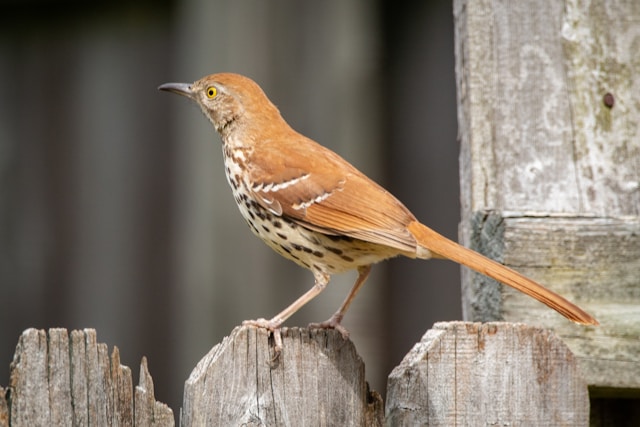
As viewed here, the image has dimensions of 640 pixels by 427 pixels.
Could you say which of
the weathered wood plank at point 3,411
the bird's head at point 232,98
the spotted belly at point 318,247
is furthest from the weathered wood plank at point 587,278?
the bird's head at point 232,98

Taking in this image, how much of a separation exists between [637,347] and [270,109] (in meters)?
1.70

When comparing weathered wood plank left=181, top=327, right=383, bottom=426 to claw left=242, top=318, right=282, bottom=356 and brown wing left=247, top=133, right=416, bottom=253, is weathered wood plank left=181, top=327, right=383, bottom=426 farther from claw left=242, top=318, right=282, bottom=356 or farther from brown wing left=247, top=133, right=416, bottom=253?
brown wing left=247, top=133, right=416, bottom=253

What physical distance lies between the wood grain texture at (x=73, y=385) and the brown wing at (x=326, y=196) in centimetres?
113

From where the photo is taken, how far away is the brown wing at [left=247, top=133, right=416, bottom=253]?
9.98 ft

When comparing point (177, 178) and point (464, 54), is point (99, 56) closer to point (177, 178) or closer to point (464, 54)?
point (177, 178)

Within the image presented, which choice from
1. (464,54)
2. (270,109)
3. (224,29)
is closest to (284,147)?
(270,109)

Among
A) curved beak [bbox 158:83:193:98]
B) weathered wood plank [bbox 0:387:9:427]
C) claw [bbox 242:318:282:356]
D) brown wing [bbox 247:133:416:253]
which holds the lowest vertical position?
weathered wood plank [bbox 0:387:9:427]

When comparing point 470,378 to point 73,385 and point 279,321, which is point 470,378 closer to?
point 279,321

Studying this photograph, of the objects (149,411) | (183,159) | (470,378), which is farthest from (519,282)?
(183,159)

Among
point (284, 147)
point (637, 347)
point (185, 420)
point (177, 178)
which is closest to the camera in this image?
point (185, 420)

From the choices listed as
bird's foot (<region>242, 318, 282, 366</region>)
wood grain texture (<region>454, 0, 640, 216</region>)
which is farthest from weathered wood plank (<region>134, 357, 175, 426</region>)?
wood grain texture (<region>454, 0, 640, 216</region>)

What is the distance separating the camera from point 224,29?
12.2 feet

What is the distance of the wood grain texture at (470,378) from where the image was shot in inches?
83.5

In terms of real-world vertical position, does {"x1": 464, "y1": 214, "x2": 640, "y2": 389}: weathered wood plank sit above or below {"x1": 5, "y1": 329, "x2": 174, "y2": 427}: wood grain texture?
above
